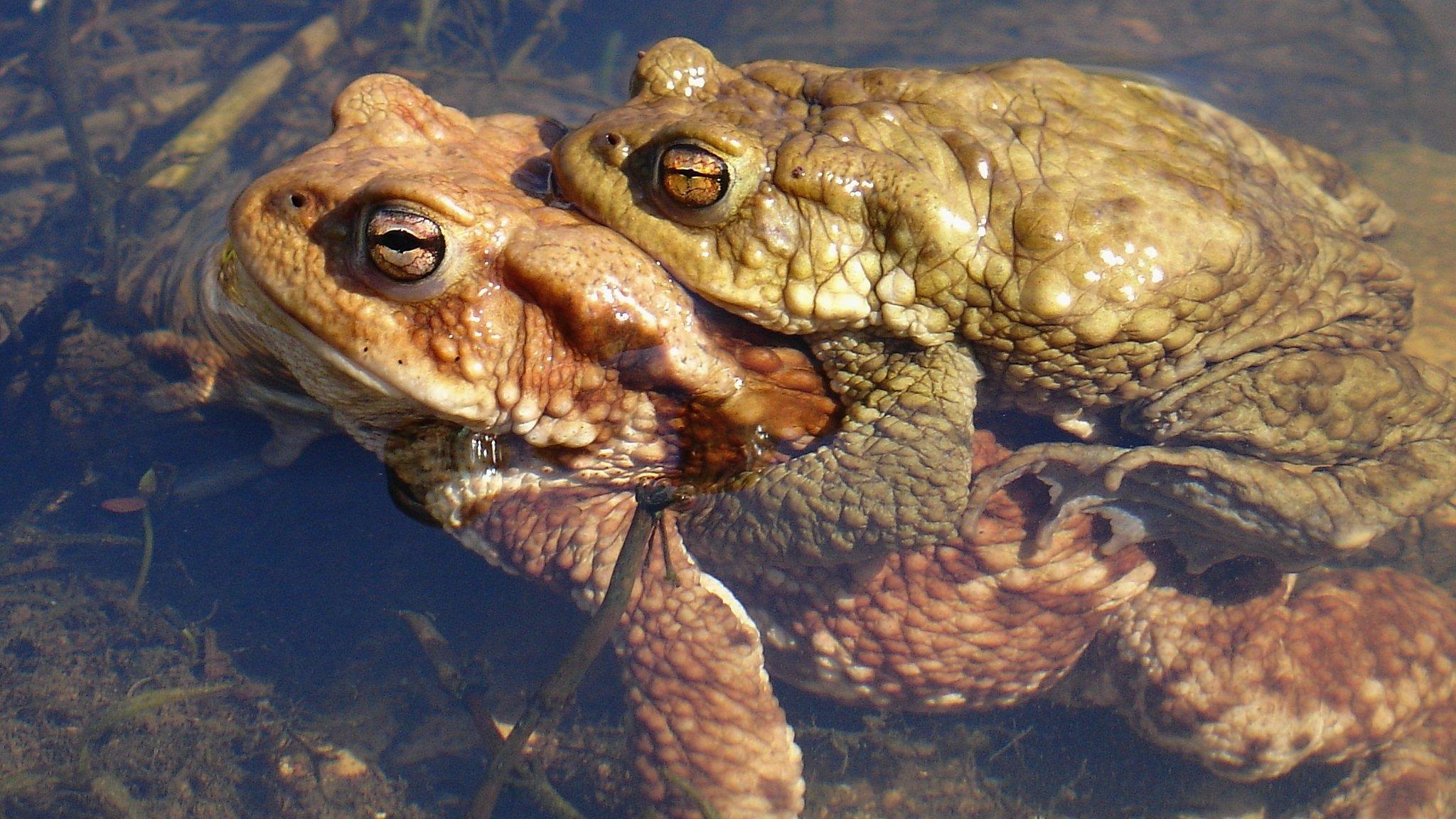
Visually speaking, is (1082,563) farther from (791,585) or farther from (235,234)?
(235,234)

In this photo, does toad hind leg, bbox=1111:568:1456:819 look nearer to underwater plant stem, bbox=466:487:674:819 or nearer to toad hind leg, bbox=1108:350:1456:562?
toad hind leg, bbox=1108:350:1456:562

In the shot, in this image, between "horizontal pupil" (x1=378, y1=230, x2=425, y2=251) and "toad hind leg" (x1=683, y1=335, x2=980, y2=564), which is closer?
"horizontal pupil" (x1=378, y1=230, x2=425, y2=251)

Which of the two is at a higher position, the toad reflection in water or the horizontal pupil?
the horizontal pupil

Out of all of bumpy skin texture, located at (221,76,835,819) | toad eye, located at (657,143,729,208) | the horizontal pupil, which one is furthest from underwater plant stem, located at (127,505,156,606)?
toad eye, located at (657,143,729,208)

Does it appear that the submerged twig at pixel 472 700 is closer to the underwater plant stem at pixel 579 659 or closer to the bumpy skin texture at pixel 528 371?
the underwater plant stem at pixel 579 659

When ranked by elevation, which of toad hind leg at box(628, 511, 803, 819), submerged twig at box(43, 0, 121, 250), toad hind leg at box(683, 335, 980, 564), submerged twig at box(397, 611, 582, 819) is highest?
toad hind leg at box(683, 335, 980, 564)

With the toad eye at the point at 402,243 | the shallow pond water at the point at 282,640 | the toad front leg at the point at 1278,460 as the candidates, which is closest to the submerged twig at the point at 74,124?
the shallow pond water at the point at 282,640

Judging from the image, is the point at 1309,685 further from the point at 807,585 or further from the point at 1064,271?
the point at 1064,271

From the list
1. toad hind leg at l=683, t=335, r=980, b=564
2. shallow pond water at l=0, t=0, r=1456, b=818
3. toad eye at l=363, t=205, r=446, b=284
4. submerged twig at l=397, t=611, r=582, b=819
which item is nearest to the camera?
toad eye at l=363, t=205, r=446, b=284
